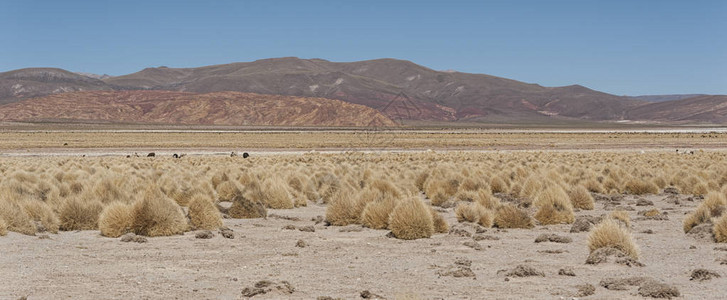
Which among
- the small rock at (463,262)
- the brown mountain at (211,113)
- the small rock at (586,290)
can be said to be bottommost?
the brown mountain at (211,113)

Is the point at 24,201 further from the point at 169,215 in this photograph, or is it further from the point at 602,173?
the point at 602,173

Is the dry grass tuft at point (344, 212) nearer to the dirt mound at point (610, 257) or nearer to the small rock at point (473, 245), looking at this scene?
the small rock at point (473, 245)

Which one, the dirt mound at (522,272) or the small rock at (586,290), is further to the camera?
the dirt mound at (522,272)

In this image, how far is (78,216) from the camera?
45.5 ft

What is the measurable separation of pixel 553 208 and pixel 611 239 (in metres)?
4.55

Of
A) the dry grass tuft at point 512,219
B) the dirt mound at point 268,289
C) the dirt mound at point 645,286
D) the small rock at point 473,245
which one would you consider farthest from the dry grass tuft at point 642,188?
the dirt mound at point 268,289

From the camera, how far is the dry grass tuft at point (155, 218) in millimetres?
12961

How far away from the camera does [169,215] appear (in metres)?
13.2

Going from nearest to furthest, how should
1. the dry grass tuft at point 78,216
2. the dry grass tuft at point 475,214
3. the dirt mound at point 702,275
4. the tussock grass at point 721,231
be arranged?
the dirt mound at point 702,275, the tussock grass at point 721,231, the dry grass tuft at point 78,216, the dry grass tuft at point 475,214

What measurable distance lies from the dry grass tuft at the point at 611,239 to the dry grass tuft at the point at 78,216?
29.8 feet

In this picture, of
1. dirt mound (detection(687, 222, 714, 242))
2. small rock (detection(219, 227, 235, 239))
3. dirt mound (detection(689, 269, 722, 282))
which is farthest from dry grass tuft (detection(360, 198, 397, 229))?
dirt mound (detection(689, 269, 722, 282))

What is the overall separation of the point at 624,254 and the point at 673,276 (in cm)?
95

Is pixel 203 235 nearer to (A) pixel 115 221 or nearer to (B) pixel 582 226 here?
(A) pixel 115 221

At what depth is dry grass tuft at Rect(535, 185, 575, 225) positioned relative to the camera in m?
15.0
